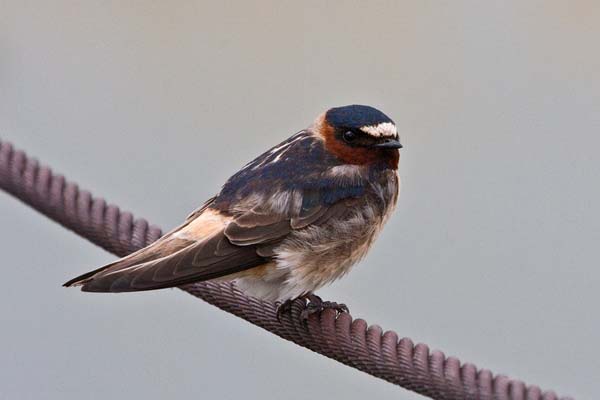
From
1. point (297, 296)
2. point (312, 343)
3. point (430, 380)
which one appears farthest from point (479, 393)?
point (297, 296)

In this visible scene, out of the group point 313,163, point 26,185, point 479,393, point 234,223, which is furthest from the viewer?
point 313,163

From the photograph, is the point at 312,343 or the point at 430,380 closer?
the point at 430,380

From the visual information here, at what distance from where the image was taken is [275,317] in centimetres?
324

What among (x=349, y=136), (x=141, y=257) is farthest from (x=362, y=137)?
(x=141, y=257)

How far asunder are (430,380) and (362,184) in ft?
3.30

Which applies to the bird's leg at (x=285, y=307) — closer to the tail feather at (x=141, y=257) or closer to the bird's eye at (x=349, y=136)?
the tail feather at (x=141, y=257)

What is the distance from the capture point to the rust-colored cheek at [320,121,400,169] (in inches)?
138

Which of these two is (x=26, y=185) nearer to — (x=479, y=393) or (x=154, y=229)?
(x=154, y=229)

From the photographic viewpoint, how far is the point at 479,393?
7.75 ft

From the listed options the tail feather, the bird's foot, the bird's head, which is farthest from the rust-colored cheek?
the tail feather

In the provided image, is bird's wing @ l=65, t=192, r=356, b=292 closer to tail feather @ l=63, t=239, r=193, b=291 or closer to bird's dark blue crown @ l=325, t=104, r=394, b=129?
tail feather @ l=63, t=239, r=193, b=291

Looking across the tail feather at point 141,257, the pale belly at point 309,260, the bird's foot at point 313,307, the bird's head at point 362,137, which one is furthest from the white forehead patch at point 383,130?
the tail feather at point 141,257

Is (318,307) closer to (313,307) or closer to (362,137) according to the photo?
(313,307)

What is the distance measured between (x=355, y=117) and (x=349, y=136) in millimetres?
57
